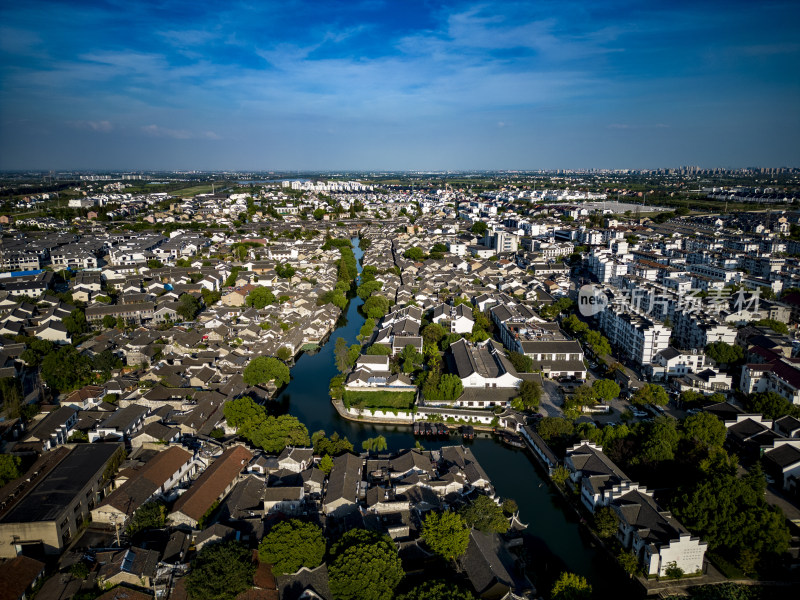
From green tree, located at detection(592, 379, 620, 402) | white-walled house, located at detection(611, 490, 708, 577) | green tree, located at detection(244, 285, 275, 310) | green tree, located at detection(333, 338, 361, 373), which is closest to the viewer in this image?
white-walled house, located at detection(611, 490, 708, 577)

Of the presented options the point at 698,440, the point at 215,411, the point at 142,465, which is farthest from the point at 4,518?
the point at 698,440

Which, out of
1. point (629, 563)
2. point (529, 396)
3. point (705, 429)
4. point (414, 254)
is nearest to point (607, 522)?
point (629, 563)

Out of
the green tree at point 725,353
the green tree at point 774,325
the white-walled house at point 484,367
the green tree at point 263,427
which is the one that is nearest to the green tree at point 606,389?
the white-walled house at point 484,367

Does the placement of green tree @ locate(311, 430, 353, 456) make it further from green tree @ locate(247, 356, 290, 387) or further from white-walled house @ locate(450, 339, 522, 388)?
white-walled house @ locate(450, 339, 522, 388)

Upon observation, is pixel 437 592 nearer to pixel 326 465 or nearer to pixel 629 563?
pixel 629 563

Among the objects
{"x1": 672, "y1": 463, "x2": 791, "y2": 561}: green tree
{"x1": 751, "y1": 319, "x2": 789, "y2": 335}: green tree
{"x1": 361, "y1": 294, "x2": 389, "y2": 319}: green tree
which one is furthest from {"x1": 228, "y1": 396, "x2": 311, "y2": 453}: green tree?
{"x1": 751, "y1": 319, "x2": 789, "y2": 335}: green tree

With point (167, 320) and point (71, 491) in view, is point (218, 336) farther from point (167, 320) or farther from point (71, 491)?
point (71, 491)
